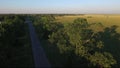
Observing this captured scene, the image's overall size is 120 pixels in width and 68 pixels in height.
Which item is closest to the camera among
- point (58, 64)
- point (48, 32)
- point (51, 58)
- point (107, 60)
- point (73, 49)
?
point (107, 60)

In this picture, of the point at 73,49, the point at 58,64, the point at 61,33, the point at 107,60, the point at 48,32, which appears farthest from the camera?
the point at 48,32

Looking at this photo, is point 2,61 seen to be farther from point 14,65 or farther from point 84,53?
point 84,53

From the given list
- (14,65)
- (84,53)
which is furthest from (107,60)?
(14,65)

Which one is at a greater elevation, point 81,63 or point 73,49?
point 73,49

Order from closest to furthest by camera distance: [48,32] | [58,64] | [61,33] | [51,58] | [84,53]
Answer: [84,53] → [58,64] → [51,58] → [61,33] → [48,32]

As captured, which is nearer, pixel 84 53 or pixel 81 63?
pixel 84 53

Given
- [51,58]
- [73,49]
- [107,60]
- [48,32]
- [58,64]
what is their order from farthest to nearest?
[48,32] < [51,58] < [58,64] < [73,49] < [107,60]

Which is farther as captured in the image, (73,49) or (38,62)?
(38,62)

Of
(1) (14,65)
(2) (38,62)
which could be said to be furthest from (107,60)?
(1) (14,65)

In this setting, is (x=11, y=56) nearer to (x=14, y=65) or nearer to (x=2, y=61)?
(x=14, y=65)
